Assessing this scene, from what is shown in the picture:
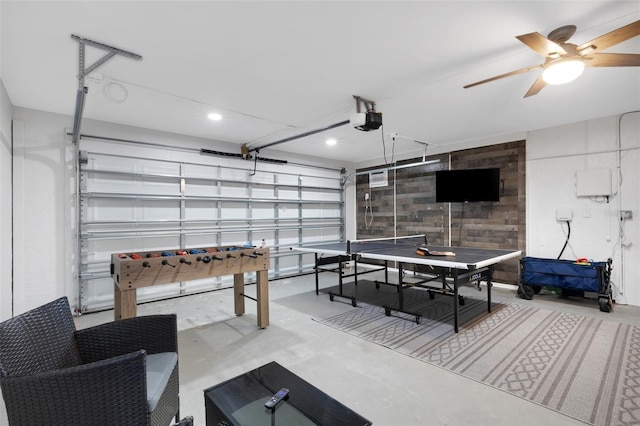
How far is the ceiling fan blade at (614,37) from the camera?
1.85 m

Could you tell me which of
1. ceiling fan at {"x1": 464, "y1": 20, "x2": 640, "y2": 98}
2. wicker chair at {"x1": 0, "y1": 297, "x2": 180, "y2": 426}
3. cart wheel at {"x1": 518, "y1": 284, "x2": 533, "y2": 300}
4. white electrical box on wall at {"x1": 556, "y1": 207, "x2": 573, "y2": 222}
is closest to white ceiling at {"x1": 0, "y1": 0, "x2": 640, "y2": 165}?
ceiling fan at {"x1": 464, "y1": 20, "x2": 640, "y2": 98}

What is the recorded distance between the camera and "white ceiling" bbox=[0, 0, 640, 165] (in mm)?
2066

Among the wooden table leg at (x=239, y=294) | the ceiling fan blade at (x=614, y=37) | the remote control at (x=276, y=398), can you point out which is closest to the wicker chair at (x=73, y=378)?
the remote control at (x=276, y=398)

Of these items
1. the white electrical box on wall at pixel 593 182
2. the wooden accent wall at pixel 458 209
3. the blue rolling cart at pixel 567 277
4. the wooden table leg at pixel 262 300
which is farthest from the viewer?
the wooden accent wall at pixel 458 209

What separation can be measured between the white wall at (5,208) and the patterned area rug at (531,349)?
3365mm

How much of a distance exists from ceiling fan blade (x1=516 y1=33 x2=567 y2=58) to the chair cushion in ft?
9.50

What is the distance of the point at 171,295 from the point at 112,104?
2905 mm

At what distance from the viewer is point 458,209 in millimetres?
5895

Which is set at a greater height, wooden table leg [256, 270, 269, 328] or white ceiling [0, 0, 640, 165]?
white ceiling [0, 0, 640, 165]

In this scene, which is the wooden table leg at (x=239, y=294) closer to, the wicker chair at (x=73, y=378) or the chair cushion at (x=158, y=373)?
the chair cushion at (x=158, y=373)

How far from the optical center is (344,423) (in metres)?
1.36

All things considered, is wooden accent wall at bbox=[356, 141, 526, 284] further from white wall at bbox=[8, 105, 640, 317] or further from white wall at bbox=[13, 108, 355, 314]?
white wall at bbox=[13, 108, 355, 314]

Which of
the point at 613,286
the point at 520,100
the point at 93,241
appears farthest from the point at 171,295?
the point at 613,286

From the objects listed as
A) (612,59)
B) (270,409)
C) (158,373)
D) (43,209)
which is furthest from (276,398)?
(43,209)
